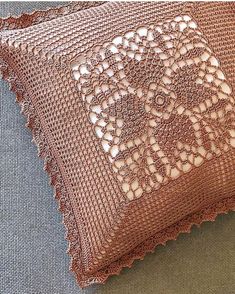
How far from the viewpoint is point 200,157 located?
86 cm

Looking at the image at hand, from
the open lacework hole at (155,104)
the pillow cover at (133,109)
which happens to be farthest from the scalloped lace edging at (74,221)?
the open lacework hole at (155,104)

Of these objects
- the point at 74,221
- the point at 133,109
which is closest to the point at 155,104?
the point at 133,109

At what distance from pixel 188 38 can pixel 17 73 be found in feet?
0.98

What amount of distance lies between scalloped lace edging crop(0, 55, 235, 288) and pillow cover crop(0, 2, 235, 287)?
0.03 metres

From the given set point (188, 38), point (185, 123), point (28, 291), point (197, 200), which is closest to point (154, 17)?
point (188, 38)

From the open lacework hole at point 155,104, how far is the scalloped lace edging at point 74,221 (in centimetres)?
14

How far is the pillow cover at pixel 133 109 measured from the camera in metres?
0.85

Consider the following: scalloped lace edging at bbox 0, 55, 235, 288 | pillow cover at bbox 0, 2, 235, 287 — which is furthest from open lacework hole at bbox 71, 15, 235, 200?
scalloped lace edging at bbox 0, 55, 235, 288

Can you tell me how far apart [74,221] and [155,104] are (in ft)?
0.83

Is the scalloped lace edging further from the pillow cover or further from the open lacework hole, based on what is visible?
the open lacework hole

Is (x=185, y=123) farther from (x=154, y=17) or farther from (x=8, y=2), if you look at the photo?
(x=8, y=2)

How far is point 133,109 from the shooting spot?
2.77 ft

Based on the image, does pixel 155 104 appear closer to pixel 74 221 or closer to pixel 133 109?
pixel 133 109

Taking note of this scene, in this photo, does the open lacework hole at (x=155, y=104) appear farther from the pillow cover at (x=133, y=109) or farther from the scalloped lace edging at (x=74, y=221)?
the scalloped lace edging at (x=74, y=221)
